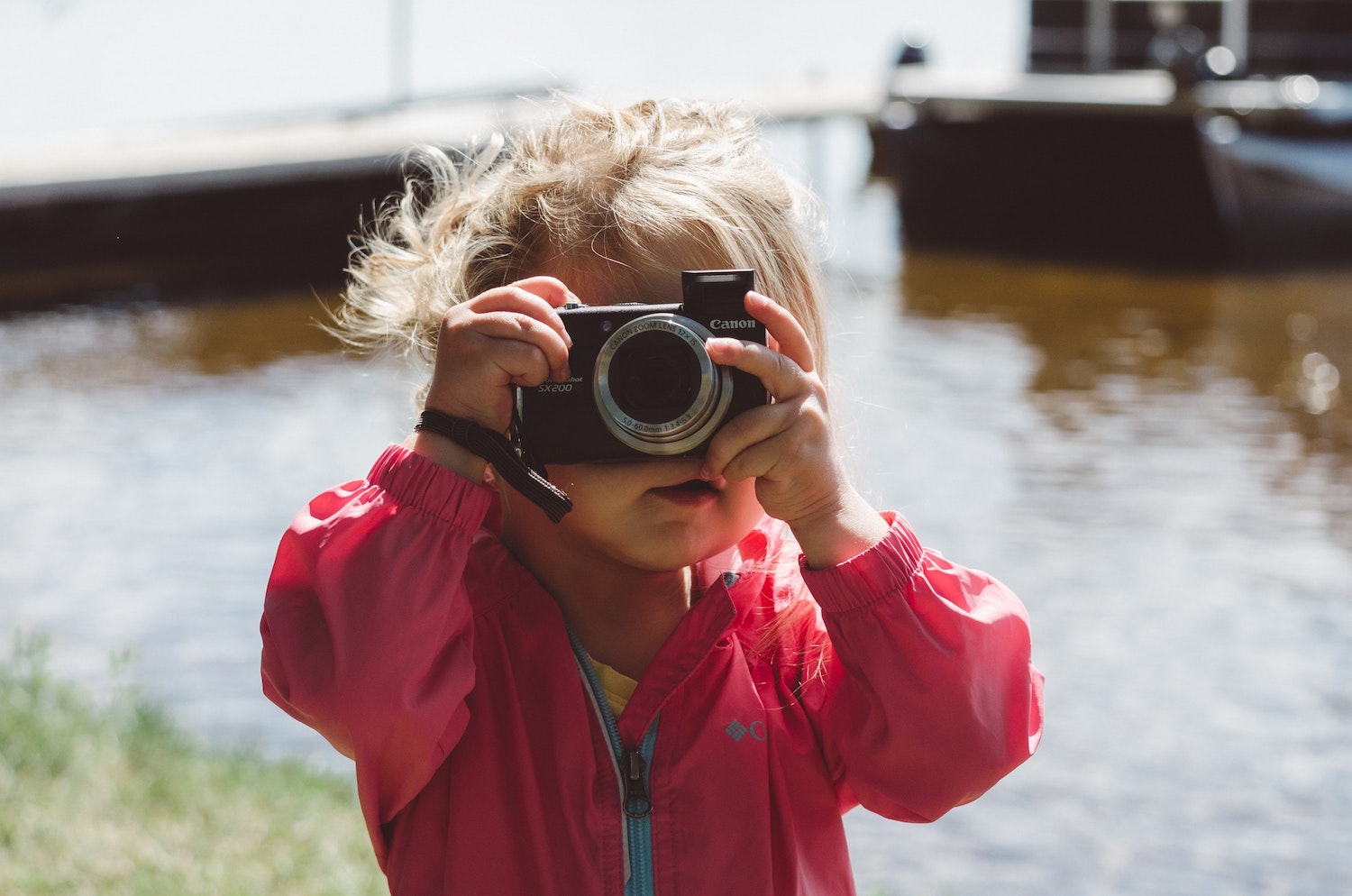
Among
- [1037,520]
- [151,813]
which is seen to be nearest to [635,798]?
[151,813]

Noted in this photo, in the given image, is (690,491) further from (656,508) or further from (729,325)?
(729,325)

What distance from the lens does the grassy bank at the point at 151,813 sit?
284 centimetres

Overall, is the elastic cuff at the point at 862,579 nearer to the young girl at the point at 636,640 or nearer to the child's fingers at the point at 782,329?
the young girl at the point at 636,640

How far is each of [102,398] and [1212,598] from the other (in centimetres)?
586

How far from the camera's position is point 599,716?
4.88 feet

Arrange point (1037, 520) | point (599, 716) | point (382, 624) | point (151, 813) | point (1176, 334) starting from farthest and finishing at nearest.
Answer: point (1176, 334), point (1037, 520), point (151, 813), point (599, 716), point (382, 624)

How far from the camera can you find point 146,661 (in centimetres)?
450

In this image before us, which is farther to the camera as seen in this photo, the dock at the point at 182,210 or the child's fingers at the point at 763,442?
the dock at the point at 182,210

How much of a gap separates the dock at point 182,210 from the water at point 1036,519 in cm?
94

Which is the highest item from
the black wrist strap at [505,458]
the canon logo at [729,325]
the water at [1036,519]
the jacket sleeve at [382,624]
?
the canon logo at [729,325]

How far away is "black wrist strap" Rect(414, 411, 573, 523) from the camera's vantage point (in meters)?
1.42

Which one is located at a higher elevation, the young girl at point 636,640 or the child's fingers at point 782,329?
the child's fingers at point 782,329

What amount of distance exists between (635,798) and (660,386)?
0.39 meters

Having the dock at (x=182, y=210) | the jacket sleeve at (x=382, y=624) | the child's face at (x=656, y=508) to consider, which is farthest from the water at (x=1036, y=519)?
the dock at (x=182, y=210)
